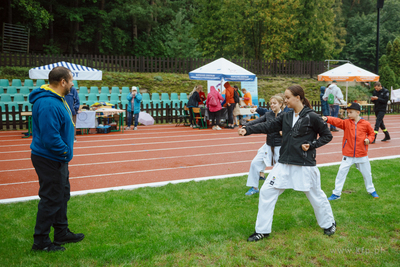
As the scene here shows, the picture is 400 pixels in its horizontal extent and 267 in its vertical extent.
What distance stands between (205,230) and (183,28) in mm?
33655

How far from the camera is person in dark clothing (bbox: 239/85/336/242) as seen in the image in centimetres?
401

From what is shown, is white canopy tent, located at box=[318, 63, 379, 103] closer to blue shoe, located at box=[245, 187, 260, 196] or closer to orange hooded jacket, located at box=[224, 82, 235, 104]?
orange hooded jacket, located at box=[224, 82, 235, 104]

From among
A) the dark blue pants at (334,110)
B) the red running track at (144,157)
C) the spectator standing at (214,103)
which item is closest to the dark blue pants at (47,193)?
the red running track at (144,157)

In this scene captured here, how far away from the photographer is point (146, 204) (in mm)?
5414

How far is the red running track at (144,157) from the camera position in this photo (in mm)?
7090

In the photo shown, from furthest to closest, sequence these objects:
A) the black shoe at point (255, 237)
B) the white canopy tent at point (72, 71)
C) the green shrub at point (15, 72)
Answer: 1. the green shrub at point (15, 72)
2. the white canopy tent at point (72, 71)
3. the black shoe at point (255, 237)

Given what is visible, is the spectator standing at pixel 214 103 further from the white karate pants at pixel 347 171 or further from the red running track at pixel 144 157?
the white karate pants at pixel 347 171

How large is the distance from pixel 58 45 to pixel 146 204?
33187 millimetres

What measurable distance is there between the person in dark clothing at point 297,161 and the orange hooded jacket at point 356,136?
168cm

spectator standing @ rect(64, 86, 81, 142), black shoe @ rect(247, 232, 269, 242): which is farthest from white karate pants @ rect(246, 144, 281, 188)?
spectator standing @ rect(64, 86, 81, 142)

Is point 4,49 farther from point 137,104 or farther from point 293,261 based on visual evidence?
point 293,261

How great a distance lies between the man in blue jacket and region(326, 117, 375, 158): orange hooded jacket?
4.03 m

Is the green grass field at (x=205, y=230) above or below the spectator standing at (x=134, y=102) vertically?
below

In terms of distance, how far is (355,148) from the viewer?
5.59 m
